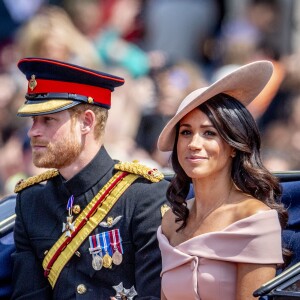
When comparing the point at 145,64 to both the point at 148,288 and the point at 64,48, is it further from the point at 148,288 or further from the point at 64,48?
the point at 148,288

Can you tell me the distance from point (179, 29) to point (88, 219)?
5186mm

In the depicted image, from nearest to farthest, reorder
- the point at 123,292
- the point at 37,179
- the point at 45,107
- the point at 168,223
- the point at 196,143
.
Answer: the point at 196,143 → the point at 168,223 → the point at 123,292 → the point at 45,107 → the point at 37,179

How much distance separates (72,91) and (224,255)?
50.5 inches

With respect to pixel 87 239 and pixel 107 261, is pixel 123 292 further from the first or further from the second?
pixel 87 239

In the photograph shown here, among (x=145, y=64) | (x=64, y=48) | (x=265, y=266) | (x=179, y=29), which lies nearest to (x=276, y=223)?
(x=265, y=266)

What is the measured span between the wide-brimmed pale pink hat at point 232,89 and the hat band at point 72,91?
66cm

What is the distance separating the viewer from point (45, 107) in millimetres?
5422

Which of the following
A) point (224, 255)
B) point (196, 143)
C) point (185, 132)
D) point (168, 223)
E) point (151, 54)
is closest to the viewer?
point (224, 255)

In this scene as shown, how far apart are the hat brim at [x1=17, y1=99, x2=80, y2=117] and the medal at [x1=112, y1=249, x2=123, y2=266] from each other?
0.70 metres

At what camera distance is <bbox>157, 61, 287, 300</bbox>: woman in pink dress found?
180 inches

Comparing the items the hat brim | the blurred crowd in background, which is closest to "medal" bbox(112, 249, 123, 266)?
the hat brim

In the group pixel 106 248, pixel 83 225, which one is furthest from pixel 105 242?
pixel 83 225

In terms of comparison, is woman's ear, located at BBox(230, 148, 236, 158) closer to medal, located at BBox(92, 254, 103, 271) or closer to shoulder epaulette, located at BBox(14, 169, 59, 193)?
medal, located at BBox(92, 254, 103, 271)

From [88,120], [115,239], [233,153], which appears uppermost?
[88,120]
